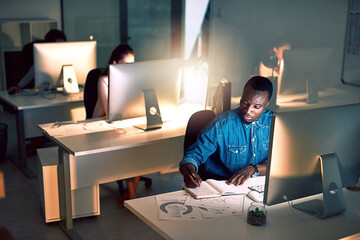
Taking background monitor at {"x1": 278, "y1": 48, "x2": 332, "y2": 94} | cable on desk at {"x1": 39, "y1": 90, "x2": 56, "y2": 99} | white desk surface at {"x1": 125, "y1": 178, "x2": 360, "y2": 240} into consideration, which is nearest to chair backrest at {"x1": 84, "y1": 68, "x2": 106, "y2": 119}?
cable on desk at {"x1": 39, "y1": 90, "x2": 56, "y2": 99}

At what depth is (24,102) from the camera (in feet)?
13.9

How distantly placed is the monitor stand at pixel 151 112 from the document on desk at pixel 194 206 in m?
1.13

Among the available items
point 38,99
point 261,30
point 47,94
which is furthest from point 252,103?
point 47,94

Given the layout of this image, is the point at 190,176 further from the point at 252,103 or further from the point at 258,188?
the point at 252,103

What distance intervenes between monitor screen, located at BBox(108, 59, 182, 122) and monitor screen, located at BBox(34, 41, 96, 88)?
1.38 metres

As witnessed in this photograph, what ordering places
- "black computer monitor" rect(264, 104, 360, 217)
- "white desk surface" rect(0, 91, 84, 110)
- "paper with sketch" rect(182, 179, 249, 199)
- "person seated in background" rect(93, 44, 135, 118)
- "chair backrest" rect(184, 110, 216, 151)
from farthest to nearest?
"white desk surface" rect(0, 91, 84, 110), "person seated in background" rect(93, 44, 135, 118), "chair backrest" rect(184, 110, 216, 151), "paper with sketch" rect(182, 179, 249, 199), "black computer monitor" rect(264, 104, 360, 217)

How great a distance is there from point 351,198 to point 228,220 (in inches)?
27.5

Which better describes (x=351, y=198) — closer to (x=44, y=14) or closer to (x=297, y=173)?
(x=297, y=173)

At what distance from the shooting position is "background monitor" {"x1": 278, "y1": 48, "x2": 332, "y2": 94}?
10.9ft

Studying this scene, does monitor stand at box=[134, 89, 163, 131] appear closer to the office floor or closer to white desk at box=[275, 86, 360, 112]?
the office floor

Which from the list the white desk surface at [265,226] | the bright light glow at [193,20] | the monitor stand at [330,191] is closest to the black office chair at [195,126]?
the white desk surface at [265,226]

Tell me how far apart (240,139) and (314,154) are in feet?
2.15

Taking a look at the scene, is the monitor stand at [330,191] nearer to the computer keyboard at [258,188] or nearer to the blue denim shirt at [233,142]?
the computer keyboard at [258,188]

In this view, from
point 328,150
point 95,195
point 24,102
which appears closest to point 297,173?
point 328,150
